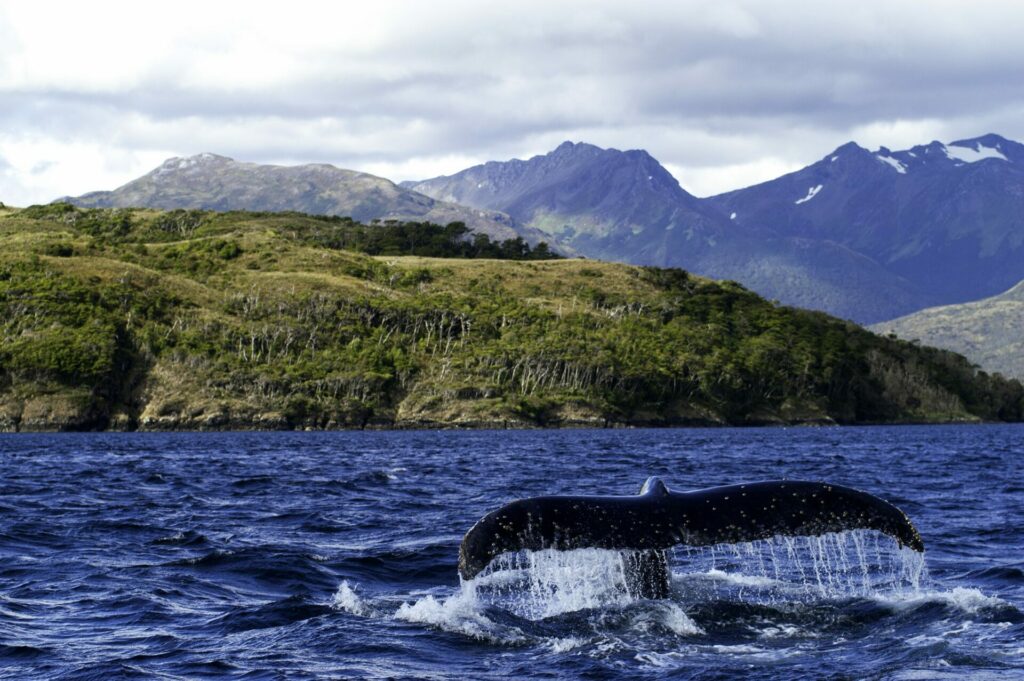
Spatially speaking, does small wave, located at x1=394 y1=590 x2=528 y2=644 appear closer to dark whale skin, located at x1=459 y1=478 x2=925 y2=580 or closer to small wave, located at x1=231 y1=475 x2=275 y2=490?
dark whale skin, located at x1=459 y1=478 x2=925 y2=580

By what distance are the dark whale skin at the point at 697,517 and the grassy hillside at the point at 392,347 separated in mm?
131691

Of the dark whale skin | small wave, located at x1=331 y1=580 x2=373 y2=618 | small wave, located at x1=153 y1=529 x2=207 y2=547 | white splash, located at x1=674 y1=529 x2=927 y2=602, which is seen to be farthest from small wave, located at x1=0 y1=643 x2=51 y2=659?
small wave, located at x1=153 y1=529 x2=207 y2=547

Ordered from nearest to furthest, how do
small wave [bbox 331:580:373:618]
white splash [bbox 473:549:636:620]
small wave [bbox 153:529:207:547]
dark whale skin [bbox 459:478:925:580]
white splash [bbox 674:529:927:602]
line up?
dark whale skin [bbox 459:478:925:580], white splash [bbox 473:549:636:620], small wave [bbox 331:580:373:618], white splash [bbox 674:529:927:602], small wave [bbox 153:529:207:547]

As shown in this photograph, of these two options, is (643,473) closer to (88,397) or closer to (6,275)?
(88,397)

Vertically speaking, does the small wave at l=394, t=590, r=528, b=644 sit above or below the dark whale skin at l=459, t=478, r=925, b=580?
below

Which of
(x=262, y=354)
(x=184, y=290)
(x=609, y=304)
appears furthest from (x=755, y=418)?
(x=184, y=290)

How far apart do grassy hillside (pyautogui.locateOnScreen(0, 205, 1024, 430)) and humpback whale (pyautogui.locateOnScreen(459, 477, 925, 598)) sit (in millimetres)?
131685

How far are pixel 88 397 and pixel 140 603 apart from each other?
414 feet

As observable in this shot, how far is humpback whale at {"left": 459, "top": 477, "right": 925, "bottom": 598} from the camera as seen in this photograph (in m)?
11.3

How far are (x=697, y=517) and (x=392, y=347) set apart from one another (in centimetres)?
14916

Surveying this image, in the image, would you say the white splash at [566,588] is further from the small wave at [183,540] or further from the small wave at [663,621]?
the small wave at [183,540]

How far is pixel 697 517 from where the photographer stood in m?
11.6

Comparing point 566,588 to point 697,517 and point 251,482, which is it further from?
point 251,482

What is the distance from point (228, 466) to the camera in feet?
176
